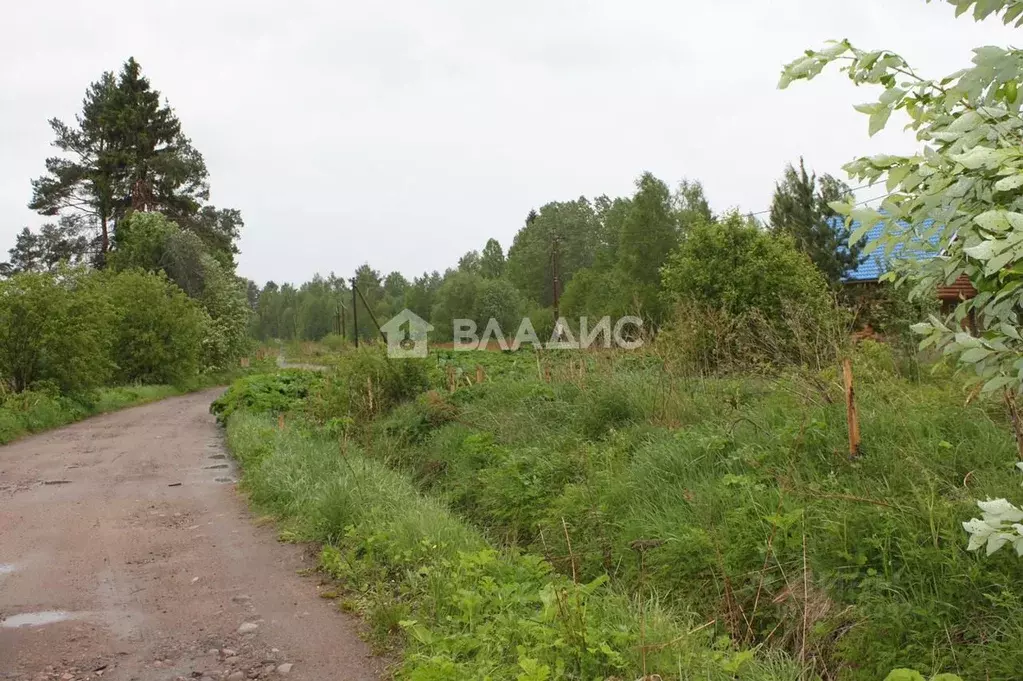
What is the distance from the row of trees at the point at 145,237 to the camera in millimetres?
27938

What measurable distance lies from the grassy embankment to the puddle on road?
184 cm

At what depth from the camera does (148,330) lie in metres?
27.6

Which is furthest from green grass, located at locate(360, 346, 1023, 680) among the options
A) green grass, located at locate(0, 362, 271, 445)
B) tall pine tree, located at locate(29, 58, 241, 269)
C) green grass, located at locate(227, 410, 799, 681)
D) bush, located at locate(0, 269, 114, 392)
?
tall pine tree, located at locate(29, 58, 241, 269)

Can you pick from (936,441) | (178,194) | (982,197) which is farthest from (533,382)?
(178,194)

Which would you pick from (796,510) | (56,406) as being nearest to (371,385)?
(56,406)

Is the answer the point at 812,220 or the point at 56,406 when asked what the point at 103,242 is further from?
the point at 812,220

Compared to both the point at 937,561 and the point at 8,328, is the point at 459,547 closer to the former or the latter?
the point at 937,561

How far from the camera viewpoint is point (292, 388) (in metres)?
19.4

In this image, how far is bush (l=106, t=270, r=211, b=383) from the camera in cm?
2722

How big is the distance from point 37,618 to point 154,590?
781 millimetres

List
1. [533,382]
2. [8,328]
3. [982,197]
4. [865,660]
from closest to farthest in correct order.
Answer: [982,197] < [865,660] < [533,382] < [8,328]

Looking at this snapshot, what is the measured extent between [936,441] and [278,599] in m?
4.84

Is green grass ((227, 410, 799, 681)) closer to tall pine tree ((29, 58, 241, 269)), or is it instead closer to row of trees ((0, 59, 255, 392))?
row of trees ((0, 59, 255, 392))

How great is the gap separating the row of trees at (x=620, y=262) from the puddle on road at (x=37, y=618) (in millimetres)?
8205
